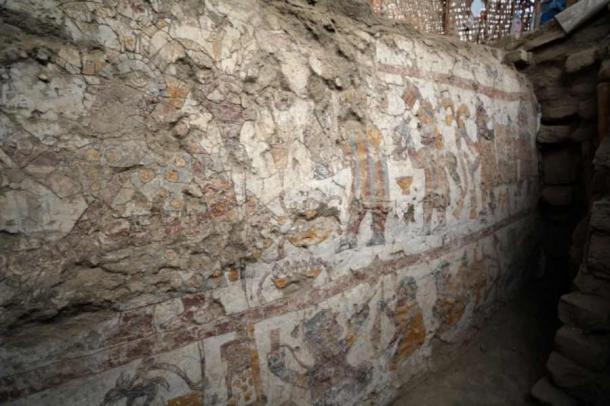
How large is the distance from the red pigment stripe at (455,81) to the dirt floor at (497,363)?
203cm

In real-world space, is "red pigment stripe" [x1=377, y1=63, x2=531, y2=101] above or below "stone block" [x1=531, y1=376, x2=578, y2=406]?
above

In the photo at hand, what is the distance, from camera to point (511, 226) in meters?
2.98

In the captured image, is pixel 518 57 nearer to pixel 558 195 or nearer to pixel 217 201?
pixel 558 195

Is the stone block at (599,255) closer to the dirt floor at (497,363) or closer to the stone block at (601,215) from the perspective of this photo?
the stone block at (601,215)

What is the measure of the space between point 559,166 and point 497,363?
2.15m

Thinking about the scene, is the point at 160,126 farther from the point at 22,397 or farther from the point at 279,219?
the point at 22,397

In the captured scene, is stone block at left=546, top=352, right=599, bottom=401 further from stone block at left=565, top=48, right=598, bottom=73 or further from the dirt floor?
stone block at left=565, top=48, right=598, bottom=73

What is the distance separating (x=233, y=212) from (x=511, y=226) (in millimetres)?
2858

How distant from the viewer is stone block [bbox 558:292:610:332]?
6.04 ft

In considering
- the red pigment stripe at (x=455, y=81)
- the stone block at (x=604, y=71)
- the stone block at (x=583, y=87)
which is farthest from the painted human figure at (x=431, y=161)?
the stone block at (x=583, y=87)

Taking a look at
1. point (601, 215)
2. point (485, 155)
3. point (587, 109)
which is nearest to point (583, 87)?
point (587, 109)

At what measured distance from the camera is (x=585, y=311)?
1.89m

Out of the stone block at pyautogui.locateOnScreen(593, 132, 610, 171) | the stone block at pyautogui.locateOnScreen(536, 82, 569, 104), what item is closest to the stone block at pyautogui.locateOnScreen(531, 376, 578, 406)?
the stone block at pyautogui.locateOnScreen(593, 132, 610, 171)

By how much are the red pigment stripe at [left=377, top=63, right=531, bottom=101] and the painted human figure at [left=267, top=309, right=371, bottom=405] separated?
4.86 ft
